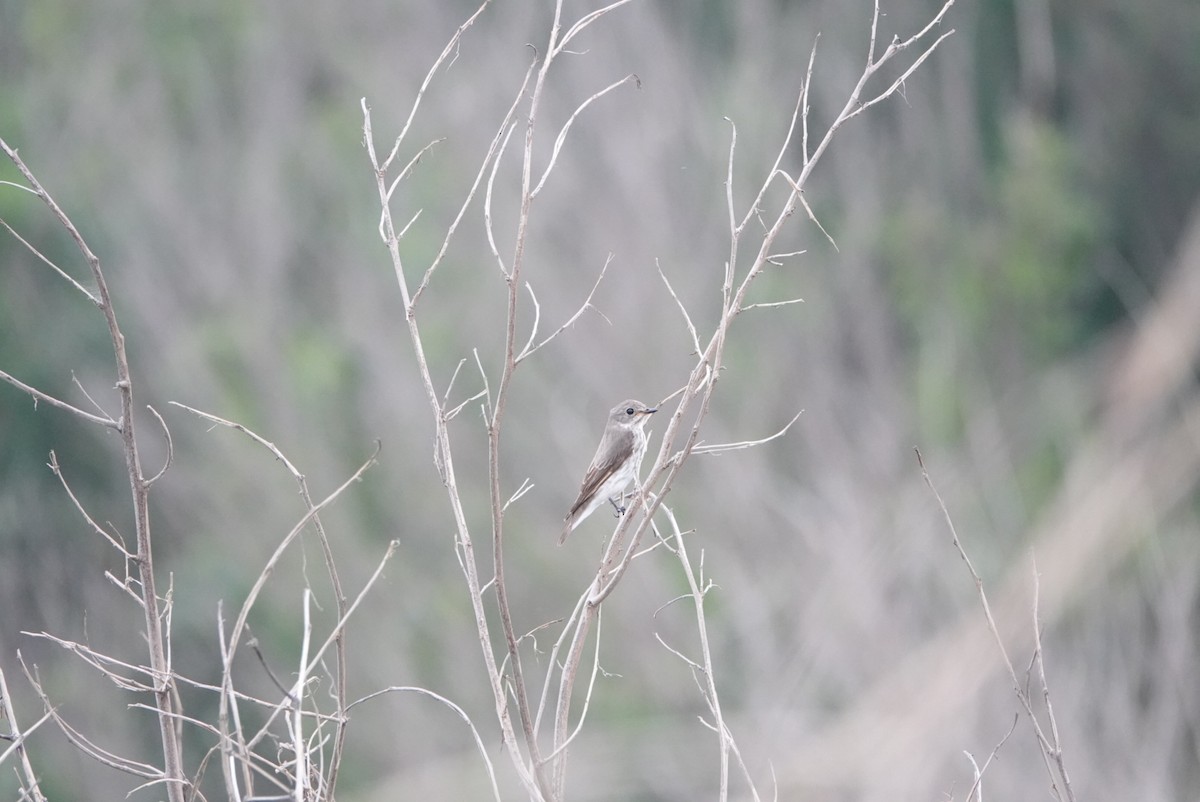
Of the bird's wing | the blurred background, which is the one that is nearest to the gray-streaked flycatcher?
the bird's wing

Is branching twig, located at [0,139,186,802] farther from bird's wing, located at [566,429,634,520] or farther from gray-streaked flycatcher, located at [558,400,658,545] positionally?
bird's wing, located at [566,429,634,520]

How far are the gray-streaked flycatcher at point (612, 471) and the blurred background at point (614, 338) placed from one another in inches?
175

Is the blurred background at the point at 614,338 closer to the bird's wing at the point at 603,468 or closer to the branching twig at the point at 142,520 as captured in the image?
the bird's wing at the point at 603,468

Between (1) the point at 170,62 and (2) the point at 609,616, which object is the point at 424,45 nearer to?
(1) the point at 170,62

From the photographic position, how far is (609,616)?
37.9 feet

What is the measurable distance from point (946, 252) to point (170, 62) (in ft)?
26.4

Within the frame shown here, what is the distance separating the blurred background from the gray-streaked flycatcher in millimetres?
4435

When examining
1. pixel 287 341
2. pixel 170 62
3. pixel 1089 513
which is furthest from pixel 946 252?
pixel 170 62

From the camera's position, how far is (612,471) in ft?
19.1

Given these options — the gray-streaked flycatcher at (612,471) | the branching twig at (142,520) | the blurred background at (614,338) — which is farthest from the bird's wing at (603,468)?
the blurred background at (614,338)

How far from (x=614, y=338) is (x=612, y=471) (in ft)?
19.2

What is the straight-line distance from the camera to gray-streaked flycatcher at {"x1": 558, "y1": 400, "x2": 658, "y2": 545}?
575cm

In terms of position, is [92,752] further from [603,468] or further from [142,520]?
[603,468]

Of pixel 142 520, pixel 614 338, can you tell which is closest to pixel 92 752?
pixel 142 520
